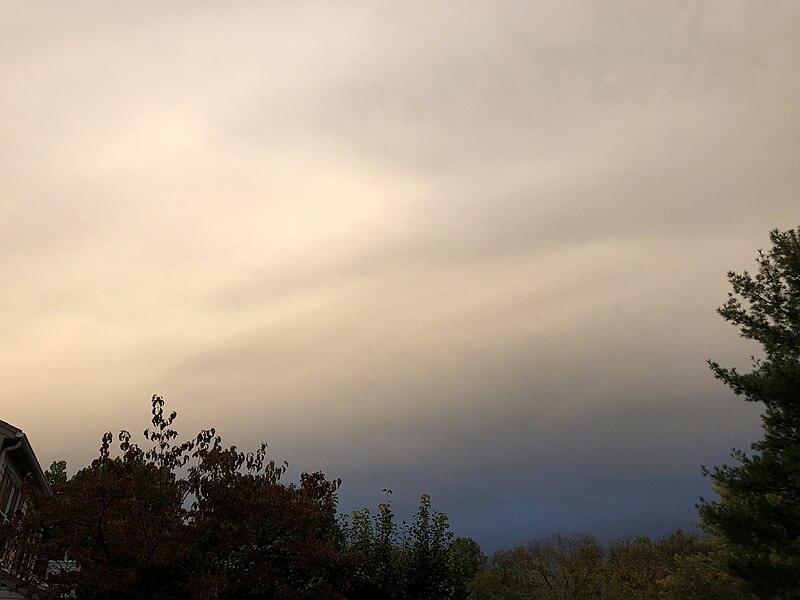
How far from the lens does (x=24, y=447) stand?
2614 centimetres

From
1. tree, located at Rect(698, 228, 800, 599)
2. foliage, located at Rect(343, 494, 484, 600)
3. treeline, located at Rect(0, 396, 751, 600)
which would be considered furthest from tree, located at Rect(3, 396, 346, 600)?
tree, located at Rect(698, 228, 800, 599)

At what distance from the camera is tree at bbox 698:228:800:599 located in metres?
23.1

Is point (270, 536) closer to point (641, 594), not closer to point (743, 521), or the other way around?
point (743, 521)

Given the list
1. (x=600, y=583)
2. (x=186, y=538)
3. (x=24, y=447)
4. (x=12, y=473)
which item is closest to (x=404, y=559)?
(x=186, y=538)

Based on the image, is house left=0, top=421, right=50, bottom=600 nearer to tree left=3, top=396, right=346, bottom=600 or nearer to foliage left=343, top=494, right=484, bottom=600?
tree left=3, top=396, right=346, bottom=600

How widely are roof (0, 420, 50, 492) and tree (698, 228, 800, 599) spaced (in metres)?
26.2

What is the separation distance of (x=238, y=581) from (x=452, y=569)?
31.3 feet

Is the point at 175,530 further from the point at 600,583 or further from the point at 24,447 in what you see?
the point at 600,583

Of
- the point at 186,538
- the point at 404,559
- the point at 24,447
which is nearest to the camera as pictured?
the point at 186,538

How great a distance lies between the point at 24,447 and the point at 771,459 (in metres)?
28.7

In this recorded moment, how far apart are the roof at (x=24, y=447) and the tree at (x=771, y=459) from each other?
86.0 feet

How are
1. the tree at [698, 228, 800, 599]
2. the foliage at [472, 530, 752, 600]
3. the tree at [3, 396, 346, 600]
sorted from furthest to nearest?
1. the foliage at [472, 530, 752, 600]
2. the tree at [698, 228, 800, 599]
3. the tree at [3, 396, 346, 600]

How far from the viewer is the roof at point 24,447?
24.3 meters

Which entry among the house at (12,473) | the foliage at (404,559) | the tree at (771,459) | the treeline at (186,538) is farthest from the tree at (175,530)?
the tree at (771,459)
